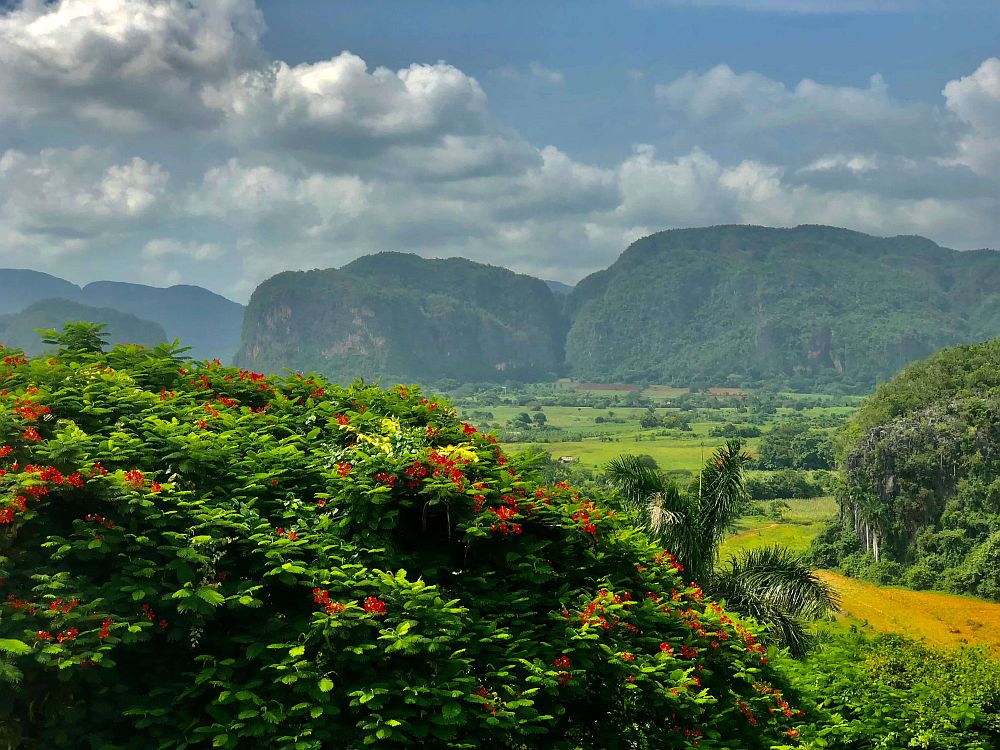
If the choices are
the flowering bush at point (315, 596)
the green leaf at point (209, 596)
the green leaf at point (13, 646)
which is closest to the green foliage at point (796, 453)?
the flowering bush at point (315, 596)

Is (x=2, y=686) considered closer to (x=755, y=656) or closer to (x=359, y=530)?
(x=359, y=530)

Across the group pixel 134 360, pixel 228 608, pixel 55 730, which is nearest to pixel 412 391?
pixel 134 360

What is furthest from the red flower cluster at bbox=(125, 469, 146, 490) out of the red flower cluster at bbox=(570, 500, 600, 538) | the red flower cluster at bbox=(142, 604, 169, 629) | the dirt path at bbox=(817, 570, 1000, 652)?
the dirt path at bbox=(817, 570, 1000, 652)

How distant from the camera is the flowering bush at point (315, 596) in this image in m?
5.79

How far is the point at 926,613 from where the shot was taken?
39.4 metres

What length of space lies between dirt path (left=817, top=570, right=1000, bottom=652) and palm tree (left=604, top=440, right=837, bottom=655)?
20.4 m

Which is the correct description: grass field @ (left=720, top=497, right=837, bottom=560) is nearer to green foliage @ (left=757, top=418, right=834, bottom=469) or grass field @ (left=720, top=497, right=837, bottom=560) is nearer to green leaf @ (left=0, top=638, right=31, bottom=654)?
green foliage @ (left=757, top=418, right=834, bottom=469)

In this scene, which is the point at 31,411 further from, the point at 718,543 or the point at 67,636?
the point at 718,543

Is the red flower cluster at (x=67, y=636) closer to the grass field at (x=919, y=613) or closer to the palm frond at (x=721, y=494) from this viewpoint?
the palm frond at (x=721, y=494)

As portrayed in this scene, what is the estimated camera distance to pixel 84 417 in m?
7.71

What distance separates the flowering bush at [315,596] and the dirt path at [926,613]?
28.6m

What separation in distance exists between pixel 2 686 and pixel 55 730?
489mm

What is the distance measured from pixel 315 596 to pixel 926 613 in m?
40.2

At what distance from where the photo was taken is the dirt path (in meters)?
35.5
